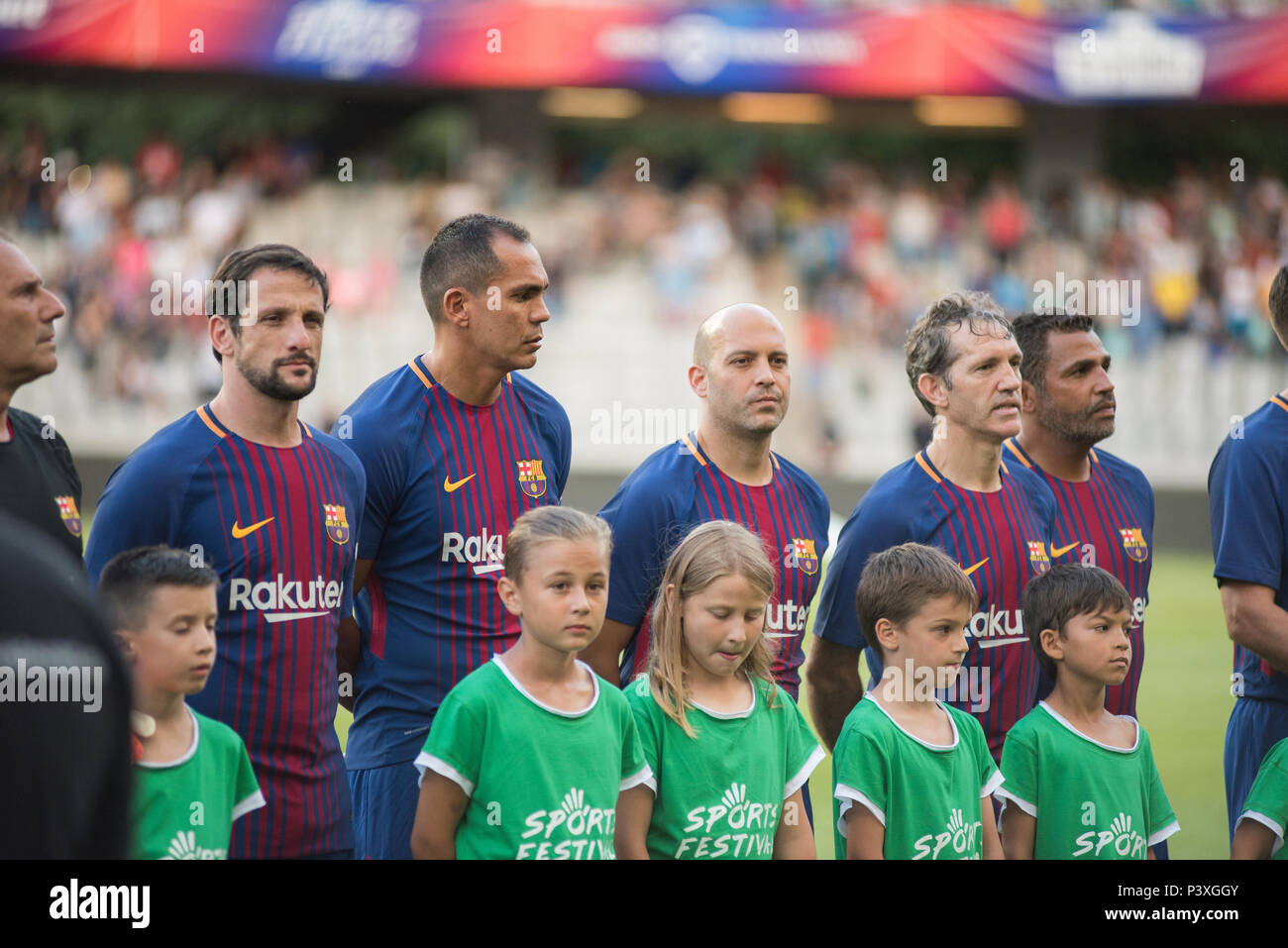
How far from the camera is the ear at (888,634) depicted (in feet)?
13.0

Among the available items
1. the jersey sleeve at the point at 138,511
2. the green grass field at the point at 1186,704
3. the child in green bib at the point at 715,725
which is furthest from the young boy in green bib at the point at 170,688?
the green grass field at the point at 1186,704

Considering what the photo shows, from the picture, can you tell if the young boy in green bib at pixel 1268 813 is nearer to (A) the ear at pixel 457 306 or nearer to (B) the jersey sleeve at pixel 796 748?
(B) the jersey sleeve at pixel 796 748

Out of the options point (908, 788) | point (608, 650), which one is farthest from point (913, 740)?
point (608, 650)

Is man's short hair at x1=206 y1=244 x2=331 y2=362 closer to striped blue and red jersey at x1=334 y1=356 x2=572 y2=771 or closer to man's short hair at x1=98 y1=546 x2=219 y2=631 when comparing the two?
striped blue and red jersey at x1=334 y1=356 x2=572 y2=771

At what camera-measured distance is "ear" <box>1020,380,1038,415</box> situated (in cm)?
475

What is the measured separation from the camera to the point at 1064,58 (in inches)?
850

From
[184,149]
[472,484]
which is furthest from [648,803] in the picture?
[184,149]

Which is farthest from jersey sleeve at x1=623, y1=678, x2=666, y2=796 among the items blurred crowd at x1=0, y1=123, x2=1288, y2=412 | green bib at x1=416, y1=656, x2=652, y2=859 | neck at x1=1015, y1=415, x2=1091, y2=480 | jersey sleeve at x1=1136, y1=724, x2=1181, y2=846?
blurred crowd at x1=0, y1=123, x2=1288, y2=412

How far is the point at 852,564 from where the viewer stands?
4.29 meters

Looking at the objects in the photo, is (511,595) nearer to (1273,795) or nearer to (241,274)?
(241,274)

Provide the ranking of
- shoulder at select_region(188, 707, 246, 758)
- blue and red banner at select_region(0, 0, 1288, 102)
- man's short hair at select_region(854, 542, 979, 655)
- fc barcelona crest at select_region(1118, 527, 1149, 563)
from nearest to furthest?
1. shoulder at select_region(188, 707, 246, 758)
2. man's short hair at select_region(854, 542, 979, 655)
3. fc barcelona crest at select_region(1118, 527, 1149, 563)
4. blue and red banner at select_region(0, 0, 1288, 102)

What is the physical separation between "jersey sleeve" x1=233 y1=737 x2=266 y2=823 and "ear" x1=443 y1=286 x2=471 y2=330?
1.45 m

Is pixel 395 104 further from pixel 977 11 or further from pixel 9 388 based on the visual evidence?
pixel 9 388
